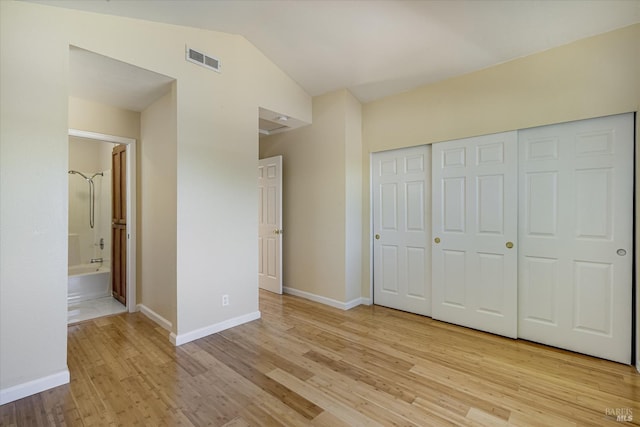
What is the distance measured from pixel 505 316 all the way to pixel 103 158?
20.8ft

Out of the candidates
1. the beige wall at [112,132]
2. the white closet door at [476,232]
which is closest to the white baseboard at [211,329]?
the beige wall at [112,132]

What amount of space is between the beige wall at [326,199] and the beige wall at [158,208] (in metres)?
1.77

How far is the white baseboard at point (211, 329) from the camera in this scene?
272cm

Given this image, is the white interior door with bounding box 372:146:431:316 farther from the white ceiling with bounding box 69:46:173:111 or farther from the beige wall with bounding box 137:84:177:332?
the white ceiling with bounding box 69:46:173:111

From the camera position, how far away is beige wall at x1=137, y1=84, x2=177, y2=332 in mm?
2822

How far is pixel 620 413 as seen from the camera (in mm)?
1792

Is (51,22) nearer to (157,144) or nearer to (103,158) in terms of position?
(157,144)

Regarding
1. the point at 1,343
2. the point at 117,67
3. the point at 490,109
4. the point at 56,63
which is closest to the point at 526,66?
the point at 490,109

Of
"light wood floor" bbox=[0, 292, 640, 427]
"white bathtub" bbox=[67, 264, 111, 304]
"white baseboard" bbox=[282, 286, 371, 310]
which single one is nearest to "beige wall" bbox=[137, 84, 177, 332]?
"light wood floor" bbox=[0, 292, 640, 427]

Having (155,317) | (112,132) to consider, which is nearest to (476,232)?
(155,317)

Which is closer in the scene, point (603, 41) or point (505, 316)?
point (603, 41)

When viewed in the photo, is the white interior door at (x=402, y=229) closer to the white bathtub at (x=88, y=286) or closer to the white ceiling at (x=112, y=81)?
the white ceiling at (x=112, y=81)

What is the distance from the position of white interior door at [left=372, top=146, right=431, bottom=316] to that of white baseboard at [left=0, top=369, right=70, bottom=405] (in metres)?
3.17

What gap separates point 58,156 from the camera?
82.0 inches
